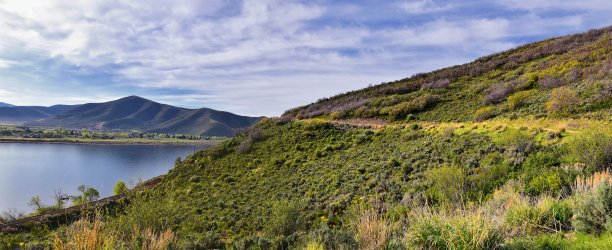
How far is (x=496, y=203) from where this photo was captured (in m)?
6.96

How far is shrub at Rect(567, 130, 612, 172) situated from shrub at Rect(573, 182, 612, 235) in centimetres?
553

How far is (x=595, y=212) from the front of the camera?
15.6ft

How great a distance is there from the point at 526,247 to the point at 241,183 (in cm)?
2356

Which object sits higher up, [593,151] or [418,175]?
[593,151]

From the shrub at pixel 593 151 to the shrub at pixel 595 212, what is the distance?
5.53 m

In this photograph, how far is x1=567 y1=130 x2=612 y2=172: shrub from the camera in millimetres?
9367

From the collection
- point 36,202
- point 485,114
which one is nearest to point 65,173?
point 36,202

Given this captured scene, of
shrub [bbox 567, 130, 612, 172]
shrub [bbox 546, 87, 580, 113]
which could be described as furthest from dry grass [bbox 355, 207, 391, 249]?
shrub [bbox 546, 87, 580, 113]

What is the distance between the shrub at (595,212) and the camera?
4656mm

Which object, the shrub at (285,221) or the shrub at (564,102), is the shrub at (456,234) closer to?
the shrub at (285,221)

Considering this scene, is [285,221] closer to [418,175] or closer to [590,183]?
[418,175]

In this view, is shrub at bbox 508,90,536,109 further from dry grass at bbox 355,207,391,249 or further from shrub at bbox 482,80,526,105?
dry grass at bbox 355,207,391,249

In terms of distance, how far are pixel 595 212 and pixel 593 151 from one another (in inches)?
261

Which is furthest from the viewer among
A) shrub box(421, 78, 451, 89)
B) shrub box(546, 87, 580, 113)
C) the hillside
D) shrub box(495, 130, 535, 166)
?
shrub box(421, 78, 451, 89)
